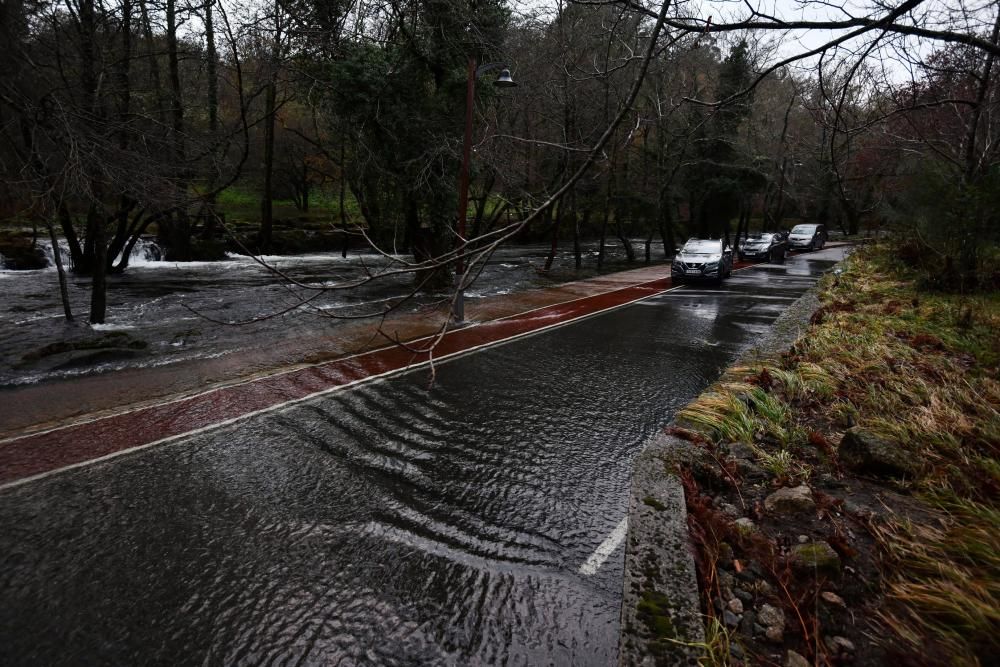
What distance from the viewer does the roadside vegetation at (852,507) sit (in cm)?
231

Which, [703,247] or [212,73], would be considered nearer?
[212,73]

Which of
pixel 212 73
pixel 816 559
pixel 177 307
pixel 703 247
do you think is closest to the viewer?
pixel 816 559

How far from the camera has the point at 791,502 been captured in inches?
137

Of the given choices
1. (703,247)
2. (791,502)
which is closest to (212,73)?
(703,247)

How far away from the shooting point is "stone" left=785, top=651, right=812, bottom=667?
7.34ft

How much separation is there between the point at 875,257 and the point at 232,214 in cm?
3936

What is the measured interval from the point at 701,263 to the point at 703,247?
1.88 m

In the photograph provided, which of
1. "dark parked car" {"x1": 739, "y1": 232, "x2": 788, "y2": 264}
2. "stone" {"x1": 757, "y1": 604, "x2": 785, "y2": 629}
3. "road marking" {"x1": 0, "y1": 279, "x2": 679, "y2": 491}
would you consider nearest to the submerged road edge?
"stone" {"x1": 757, "y1": 604, "x2": 785, "y2": 629}

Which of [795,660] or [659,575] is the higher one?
[659,575]

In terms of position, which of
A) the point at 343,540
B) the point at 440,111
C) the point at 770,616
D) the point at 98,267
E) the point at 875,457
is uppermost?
the point at 440,111

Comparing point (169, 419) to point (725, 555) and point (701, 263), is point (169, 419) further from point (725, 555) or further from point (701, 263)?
point (701, 263)

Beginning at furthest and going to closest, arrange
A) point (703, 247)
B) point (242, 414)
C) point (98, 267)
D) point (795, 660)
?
1. point (703, 247)
2. point (98, 267)
3. point (242, 414)
4. point (795, 660)

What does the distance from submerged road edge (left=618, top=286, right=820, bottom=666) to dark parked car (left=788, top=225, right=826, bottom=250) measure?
40158 millimetres

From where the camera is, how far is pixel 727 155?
30.8 metres
